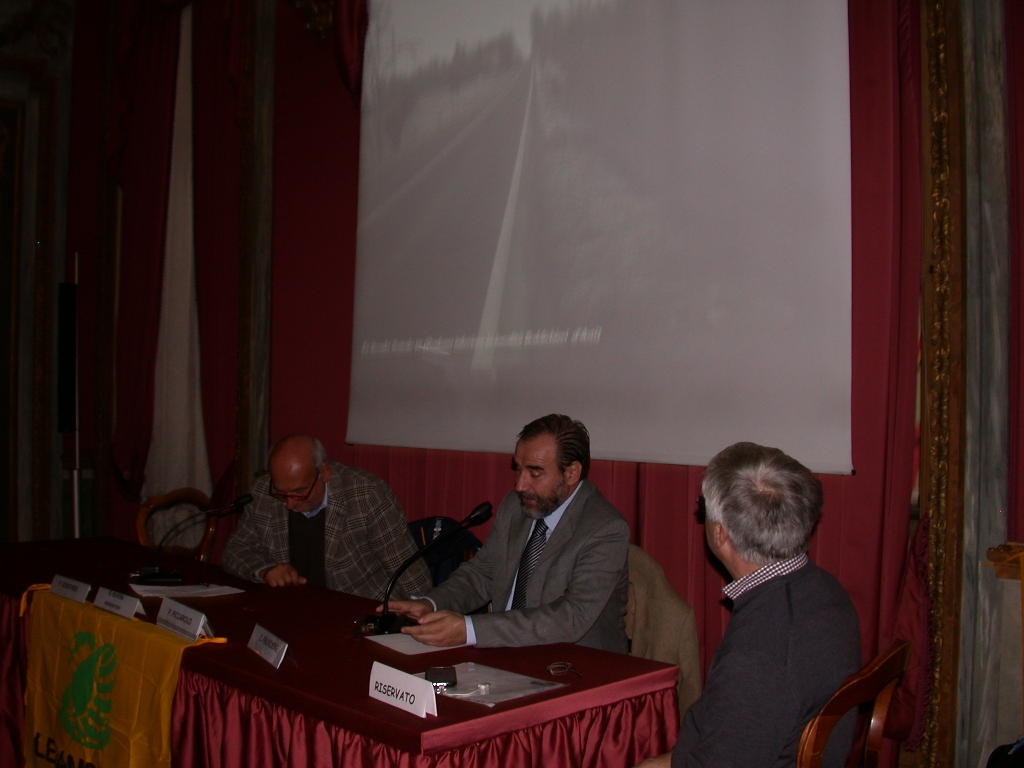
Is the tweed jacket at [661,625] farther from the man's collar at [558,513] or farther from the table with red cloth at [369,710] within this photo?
the table with red cloth at [369,710]

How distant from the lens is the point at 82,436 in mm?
6477

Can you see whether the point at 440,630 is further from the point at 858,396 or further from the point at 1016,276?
the point at 1016,276

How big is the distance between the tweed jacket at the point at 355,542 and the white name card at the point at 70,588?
1.90 ft

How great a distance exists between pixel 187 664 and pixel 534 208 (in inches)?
81.4

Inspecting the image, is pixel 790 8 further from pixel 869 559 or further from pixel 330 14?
pixel 330 14

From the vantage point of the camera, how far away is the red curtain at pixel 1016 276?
2326 millimetres

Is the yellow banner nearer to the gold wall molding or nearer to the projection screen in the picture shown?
the projection screen

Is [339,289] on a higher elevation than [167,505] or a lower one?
higher

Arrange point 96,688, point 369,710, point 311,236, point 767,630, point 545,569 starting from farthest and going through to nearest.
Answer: point 311,236 < point 545,569 < point 96,688 < point 369,710 < point 767,630

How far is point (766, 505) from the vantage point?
62.4 inches

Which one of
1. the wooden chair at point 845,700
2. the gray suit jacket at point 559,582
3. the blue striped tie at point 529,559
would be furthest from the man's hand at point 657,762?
the blue striped tie at point 529,559

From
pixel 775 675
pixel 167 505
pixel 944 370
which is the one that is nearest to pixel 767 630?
pixel 775 675

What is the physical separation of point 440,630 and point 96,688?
0.98m

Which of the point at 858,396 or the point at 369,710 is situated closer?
the point at 369,710
